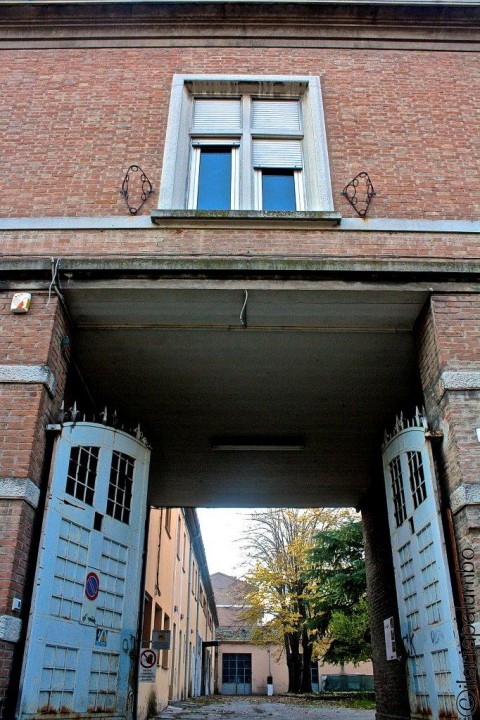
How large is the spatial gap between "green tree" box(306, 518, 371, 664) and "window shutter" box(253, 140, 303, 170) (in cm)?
1350

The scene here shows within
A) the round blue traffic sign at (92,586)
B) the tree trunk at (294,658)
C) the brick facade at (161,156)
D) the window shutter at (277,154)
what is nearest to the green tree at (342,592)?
the brick facade at (161,156)

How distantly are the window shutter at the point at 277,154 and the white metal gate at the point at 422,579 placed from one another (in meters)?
3.71

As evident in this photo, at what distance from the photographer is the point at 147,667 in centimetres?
952

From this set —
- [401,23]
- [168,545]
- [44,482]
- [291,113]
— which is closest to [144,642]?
[168,545]

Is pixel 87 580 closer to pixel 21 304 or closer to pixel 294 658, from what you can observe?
pixel 21 304

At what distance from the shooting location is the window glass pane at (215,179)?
7.84 m

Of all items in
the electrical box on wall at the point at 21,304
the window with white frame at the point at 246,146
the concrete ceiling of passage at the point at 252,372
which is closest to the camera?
the electrical box on wall at the point at 21,304

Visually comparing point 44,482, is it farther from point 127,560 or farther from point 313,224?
point 313,224

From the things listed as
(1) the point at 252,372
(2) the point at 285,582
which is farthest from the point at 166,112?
(2) the point at 285,582

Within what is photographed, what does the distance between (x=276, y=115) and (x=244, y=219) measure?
2395mm

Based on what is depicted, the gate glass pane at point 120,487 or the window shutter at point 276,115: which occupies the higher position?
the window shutter at point 276,115

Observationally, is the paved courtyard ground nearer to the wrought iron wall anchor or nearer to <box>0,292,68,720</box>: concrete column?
<box>0,292,68,720</box>: concrete column

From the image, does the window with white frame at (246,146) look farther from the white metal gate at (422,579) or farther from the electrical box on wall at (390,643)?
the electrical box on wall at (390,643)

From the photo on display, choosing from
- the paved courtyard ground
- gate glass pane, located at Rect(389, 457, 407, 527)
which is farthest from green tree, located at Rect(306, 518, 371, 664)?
gate glass pane, located at Rect(389, 457, 407, 527)
